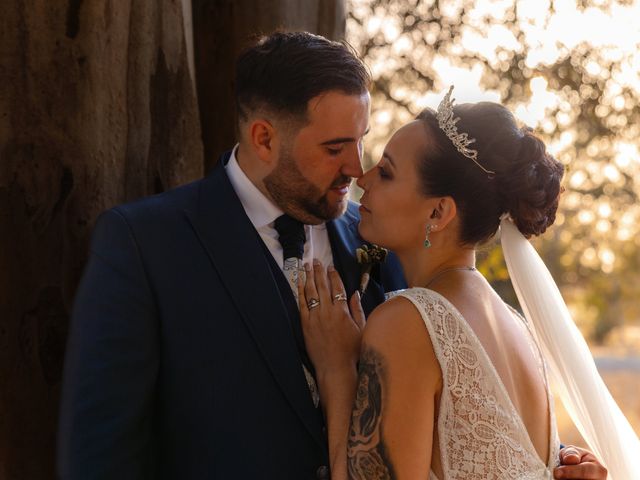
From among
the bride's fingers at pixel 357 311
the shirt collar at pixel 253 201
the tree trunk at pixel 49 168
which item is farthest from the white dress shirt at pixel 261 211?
the tree trunk at pixel 49 168

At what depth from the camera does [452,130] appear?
9.58 ft

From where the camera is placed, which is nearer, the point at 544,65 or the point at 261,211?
the point at 261,211

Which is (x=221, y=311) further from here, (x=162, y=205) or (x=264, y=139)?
(x=264, y=139)

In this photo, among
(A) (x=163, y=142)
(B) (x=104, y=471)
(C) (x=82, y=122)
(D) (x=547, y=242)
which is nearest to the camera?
(B) (x=104, y=471)

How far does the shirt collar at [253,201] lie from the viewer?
3.19 m

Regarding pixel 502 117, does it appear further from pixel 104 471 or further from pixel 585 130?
pixel 585 130

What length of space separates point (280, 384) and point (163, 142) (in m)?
1.11

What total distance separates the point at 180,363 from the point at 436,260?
0.87 metres

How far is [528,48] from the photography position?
16.8 ft

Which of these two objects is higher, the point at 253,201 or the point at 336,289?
the point at 253,201

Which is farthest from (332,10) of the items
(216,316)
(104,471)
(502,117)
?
(104,471)

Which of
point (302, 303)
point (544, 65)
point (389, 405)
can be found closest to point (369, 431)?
point (389, 405)

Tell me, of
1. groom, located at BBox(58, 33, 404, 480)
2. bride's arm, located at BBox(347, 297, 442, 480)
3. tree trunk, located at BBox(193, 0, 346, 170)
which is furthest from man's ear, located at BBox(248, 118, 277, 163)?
bride's arm, located at BBox(347, 297, 442, 480)

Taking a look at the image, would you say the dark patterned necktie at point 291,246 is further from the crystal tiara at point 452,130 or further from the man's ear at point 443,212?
the crystal tiara at point 452,130
